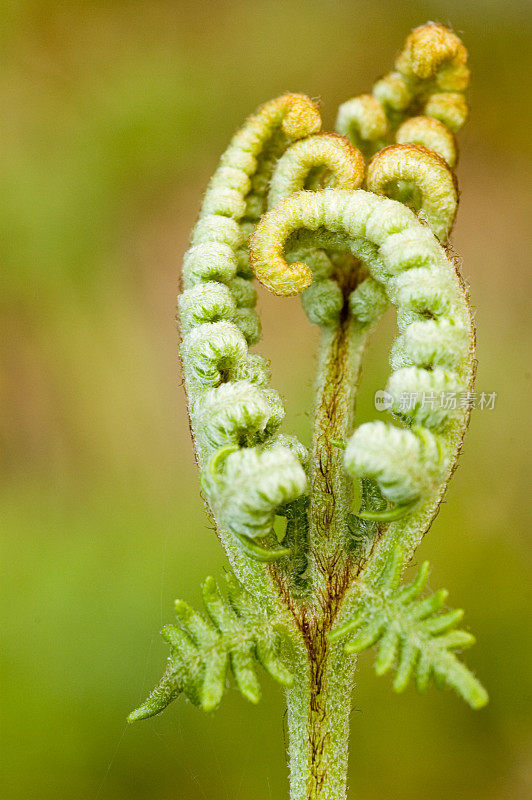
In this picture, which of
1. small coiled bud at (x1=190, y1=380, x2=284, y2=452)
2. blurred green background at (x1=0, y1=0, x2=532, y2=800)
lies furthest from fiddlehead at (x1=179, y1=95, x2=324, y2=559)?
blurred green background at (x1=0, y1=0, x2=532, y2=800)

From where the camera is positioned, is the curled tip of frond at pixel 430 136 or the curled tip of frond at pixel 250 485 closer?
the curled tip of frond at pixel 250 485

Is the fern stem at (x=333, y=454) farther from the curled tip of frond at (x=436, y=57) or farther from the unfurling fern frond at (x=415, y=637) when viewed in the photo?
the curled tip of frond at (x=436, y=57)

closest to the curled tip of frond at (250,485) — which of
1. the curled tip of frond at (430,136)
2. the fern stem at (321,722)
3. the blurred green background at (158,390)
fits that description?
the fern stem at (321,722)

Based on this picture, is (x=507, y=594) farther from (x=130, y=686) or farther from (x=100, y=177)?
(x=100, y=177)

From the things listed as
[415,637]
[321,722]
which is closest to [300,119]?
[415,637]

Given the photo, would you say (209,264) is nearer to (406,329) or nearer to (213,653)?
(406,329)

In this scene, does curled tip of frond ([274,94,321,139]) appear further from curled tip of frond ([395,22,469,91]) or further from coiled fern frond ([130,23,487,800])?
curled tip of frond ([395,22,469,91])
